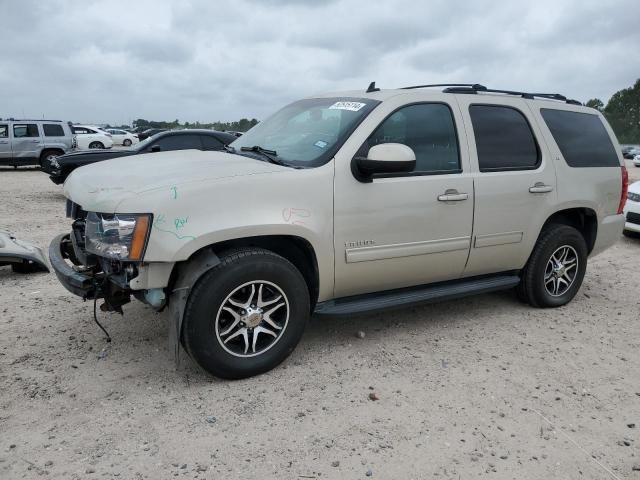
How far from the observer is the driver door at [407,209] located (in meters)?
3.59

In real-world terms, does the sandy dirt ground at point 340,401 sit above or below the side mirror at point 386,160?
below

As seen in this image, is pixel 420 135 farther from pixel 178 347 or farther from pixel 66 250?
pixel 66 250

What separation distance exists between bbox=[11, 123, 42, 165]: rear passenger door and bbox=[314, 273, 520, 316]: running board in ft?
54.3

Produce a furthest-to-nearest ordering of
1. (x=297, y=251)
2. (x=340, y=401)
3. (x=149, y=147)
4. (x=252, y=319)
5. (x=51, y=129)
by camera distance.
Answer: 1. (x=51, y=129)
2. (x=149, y=147)
3. (x=297, y=251)
4. (x=252, y=319)
5. (x=340, y=401)

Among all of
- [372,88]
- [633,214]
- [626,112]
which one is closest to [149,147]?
[372,88]

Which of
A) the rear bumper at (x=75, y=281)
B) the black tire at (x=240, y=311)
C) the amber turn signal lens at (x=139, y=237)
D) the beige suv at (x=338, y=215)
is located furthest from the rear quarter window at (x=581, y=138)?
the rear bumper at (x=75, y=281)

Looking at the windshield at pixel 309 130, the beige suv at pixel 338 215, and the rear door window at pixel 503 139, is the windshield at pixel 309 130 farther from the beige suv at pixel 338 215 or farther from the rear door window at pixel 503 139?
the rear door window at pixel 503 139

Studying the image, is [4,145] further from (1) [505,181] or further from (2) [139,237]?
(1) [505,181]

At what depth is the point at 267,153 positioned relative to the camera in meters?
3.89

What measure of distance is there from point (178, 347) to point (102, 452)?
709 mm

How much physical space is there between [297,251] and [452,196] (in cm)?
125

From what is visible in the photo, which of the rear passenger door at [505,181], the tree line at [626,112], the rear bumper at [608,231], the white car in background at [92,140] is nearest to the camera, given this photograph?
the rear passenger door at [505,181]

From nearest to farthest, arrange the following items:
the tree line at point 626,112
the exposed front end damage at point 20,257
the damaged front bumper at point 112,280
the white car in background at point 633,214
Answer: the damaged front bumper at point 112,280
the exposed front end damage at point 20,257
the white car in background at point 633,214
the tree line at point 626,112

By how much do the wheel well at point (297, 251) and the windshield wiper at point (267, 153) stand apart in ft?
1.70
